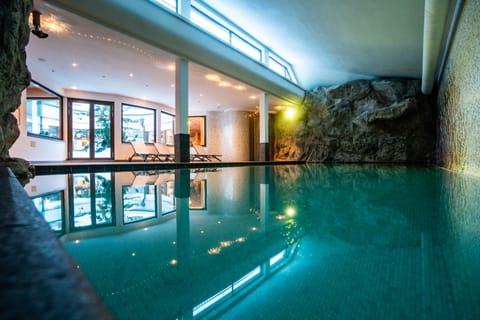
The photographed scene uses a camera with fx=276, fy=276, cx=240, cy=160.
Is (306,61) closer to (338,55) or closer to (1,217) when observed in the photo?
(338,55)

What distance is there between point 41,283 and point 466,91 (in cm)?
695

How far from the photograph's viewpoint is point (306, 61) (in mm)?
11961

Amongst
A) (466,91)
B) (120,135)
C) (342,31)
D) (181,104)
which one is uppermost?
(342,31)

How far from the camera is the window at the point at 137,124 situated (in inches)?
508

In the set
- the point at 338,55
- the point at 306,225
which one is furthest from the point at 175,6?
the point at 306,225

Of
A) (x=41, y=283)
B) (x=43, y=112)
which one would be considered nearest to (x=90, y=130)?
(x=43, y=112)

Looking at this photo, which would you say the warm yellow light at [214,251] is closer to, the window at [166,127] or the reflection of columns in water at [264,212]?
the reflection of columns in water at [264,212]

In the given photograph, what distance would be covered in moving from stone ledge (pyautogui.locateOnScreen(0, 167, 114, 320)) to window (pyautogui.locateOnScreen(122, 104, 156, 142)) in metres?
13.5

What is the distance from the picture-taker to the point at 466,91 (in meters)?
5.31

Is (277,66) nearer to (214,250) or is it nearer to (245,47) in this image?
(245,47)

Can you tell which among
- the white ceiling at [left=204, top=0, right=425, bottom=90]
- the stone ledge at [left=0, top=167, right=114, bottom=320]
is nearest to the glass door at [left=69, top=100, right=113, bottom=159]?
the white ceiling at [left=204, top=0, right=425, bottom=90]

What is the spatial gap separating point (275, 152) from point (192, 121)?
519cm

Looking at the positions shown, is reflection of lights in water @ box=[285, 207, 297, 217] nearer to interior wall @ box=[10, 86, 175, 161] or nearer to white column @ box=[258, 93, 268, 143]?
interior wall @ box=[10, 86, 175, 161]

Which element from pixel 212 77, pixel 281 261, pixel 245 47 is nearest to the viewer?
pixel 281 261
